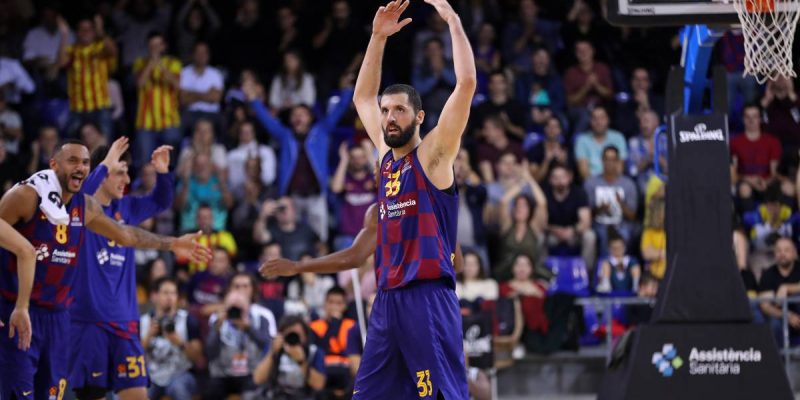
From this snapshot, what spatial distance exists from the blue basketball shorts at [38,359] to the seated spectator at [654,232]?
7.44 m

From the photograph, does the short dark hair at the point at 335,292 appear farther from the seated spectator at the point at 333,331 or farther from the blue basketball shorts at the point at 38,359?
the blue basketball shorts at the point at 38,359

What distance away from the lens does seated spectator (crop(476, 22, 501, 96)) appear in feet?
53.3

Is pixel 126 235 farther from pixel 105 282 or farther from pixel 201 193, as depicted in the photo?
pixel 201 193

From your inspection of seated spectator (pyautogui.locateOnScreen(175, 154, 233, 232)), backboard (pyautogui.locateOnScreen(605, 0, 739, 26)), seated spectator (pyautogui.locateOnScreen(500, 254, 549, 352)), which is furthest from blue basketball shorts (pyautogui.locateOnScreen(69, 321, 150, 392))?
seated spectator (pyautogui.locateOnScreen(175, 154, 233, 232))

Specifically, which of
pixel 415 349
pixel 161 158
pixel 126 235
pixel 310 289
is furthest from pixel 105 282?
pixel 310 289

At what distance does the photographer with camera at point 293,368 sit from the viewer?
1146 cm

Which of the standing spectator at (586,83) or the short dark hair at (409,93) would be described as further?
the standing spectator at (586,83)

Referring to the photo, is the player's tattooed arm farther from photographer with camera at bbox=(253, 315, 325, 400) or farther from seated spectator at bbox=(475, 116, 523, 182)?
seated spectator at bbox=(475, 116, 523, 182)

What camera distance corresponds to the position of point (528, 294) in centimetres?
1280

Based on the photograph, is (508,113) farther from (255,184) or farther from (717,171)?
(717,171)

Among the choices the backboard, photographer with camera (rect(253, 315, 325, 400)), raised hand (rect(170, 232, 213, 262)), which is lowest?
photographer with camera (rect(253, 315, 325, 400))

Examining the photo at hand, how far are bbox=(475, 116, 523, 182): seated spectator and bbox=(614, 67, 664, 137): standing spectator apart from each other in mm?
1615

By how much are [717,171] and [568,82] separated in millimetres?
6505

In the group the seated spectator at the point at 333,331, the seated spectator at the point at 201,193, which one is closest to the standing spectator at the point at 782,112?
the seated spectator at the point at 333,331
